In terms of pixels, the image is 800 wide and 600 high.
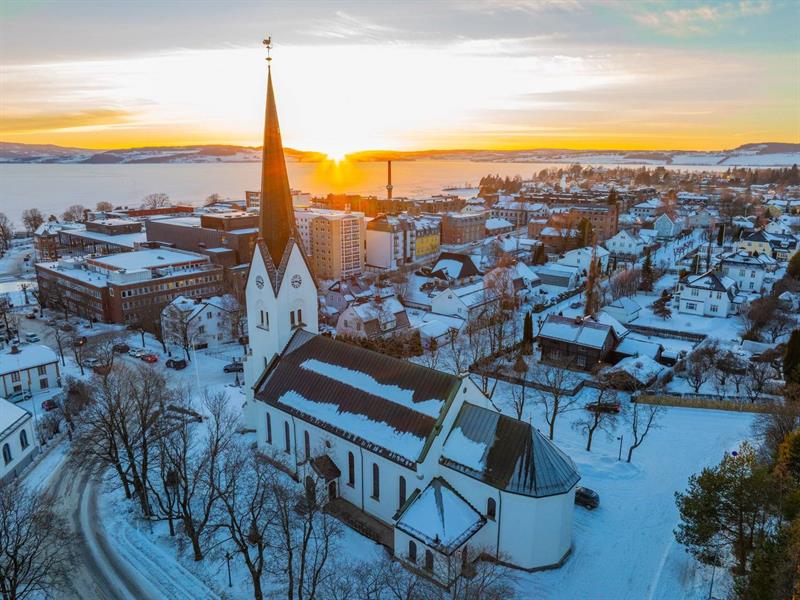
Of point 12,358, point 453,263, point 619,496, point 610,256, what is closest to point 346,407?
point 619,496

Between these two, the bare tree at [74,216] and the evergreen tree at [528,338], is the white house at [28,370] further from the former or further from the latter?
the bare tree at [74,216]

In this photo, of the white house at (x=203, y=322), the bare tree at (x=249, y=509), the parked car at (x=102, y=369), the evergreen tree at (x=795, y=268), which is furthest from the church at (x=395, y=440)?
the evergreen tree at (x=795, y=268)

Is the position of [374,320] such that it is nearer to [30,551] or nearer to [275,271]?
[275,271]

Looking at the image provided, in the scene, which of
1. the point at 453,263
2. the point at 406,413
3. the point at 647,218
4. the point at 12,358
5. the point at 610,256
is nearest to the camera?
the point at 406,413

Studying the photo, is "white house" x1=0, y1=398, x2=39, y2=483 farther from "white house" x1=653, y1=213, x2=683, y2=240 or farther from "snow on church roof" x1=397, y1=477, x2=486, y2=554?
"white house" x1=653, y1=213, x2=683, y2=240

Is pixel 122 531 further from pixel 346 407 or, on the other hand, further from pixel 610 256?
pixel 610 256

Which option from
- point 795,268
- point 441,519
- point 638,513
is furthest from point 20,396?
point 795,268
